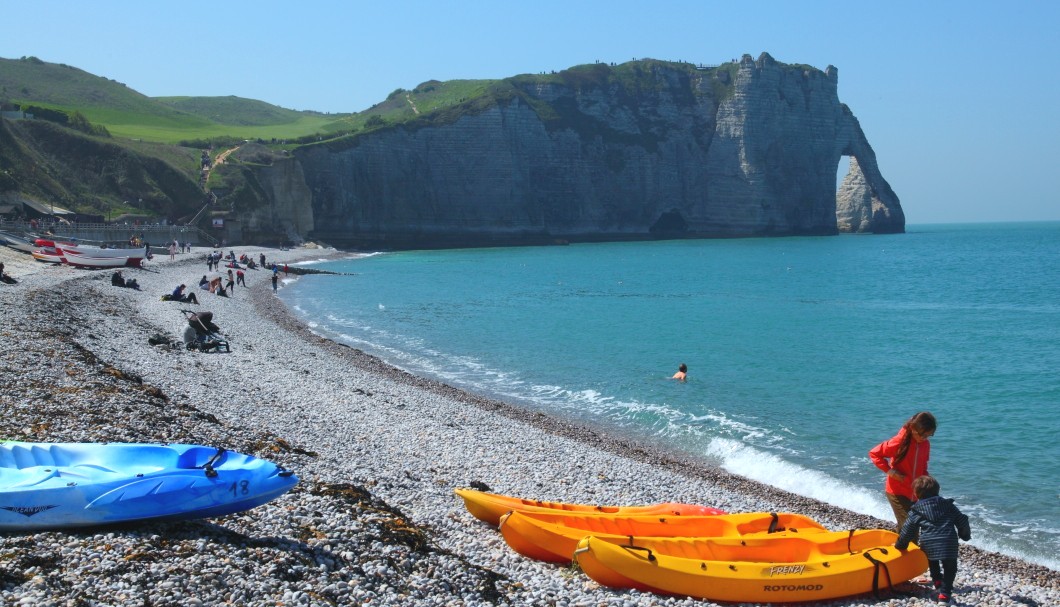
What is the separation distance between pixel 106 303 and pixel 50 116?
79.7 meters

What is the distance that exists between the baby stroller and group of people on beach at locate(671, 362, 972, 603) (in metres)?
22.2

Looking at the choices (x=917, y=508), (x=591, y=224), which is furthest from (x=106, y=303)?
(x=591, y=224)

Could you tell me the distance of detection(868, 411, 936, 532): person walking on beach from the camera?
9555 mm

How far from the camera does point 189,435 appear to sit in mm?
13539

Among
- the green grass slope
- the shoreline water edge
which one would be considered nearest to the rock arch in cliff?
the green grass slope

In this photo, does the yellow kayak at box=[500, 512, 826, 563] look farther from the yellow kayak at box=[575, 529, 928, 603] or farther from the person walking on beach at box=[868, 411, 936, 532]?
the person walking on beach at box=[868, 411, 936, 532]

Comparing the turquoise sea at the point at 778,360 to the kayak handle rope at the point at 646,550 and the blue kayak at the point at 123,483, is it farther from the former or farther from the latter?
the blue kayak at the point at 123,483

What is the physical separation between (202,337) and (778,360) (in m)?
21.3

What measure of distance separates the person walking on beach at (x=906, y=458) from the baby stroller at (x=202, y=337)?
73.0ft

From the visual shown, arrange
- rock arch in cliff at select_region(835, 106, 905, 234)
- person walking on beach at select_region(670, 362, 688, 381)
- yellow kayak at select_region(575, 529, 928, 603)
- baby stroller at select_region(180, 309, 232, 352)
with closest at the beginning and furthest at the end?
yellow kayak at select_region(575, 529, 928, 603) → baby stroller at select_region(180, 309, 232, 352) → person walking on beach at select_region(670, 362, 688, 381) → rock arch in cliff at select_region(835, 106, 905, 234)

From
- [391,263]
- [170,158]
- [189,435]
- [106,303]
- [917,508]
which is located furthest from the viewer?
[170,158]

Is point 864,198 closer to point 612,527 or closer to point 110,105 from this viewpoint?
point 110,105

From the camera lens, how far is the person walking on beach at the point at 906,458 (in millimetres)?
9555

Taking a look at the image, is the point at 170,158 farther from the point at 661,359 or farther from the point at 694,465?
the point at 694,465
